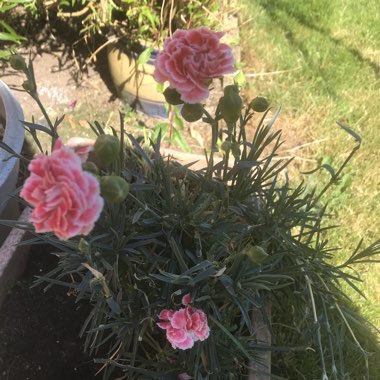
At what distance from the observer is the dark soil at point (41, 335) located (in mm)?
1179

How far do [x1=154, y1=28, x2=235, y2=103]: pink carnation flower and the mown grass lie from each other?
41.0 inches

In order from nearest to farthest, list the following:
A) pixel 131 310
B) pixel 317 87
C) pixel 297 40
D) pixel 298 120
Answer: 1. pixel 131 310
2. pixel 298 120
3. pixel 317 87
4. pixel 297 40

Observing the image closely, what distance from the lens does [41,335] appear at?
122cm

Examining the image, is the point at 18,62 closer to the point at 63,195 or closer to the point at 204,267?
the point at 63,195

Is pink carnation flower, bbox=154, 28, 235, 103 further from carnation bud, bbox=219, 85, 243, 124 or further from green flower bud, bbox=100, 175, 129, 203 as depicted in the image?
green flower bud, bbox=100, 175, 129, 203

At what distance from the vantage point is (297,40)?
2438 millimetres

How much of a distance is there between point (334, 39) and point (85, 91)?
1.29m

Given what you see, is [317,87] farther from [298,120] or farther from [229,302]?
[229,302]

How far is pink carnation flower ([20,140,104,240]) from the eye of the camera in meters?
0.52

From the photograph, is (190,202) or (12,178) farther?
(12,178)

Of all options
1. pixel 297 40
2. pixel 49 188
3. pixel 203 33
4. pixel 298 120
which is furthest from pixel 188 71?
pixel 297 40

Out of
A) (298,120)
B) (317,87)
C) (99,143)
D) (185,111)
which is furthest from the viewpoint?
(317,87)

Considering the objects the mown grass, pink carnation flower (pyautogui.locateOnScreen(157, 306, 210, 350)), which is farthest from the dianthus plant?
the mown grass


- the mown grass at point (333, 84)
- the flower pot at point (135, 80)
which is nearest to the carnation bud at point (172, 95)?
the mown grass at point (333, 84)
